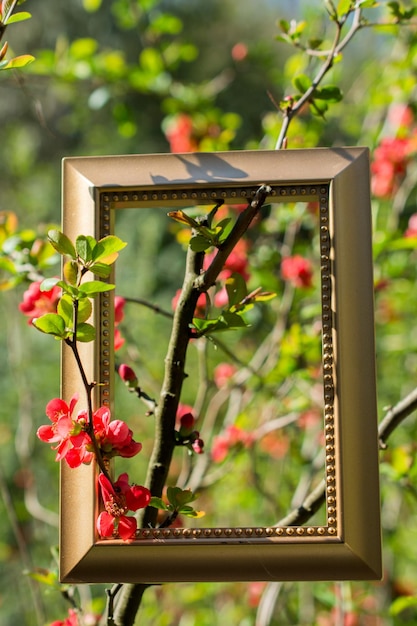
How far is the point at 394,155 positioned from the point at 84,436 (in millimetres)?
794

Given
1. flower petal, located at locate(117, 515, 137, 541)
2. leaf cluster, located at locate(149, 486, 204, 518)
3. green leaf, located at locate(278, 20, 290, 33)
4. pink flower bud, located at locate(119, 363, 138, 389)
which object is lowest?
flower petal, located at locate(117, 515, 137, 541)

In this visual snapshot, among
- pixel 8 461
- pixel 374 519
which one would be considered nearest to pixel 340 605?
pixel 374 519

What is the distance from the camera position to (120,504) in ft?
1.41

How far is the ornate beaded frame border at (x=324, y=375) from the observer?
1.43ft

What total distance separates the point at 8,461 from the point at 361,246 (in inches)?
74.0

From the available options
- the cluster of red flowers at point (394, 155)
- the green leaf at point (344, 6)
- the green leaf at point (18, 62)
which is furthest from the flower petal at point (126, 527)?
the cluster of red flowers at point (394, 155)

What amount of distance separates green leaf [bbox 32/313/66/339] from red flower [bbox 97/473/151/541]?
0.09 m

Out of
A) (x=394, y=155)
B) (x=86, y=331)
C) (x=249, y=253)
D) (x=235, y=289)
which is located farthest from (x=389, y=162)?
(x=86, y=331)

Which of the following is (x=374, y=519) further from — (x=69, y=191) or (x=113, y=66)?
(x=113, y=66)

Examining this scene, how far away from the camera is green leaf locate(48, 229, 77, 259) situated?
0.40 metres

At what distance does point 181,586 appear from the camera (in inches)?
55.1

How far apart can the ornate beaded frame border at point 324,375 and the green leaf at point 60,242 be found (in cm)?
7

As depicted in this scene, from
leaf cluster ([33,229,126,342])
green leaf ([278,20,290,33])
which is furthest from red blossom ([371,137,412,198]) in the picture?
leaf cluster ([33,229,126,342])

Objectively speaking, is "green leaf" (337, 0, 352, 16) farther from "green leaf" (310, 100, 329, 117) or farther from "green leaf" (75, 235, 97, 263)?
"green leaf" (75, 235, 97, 263)
